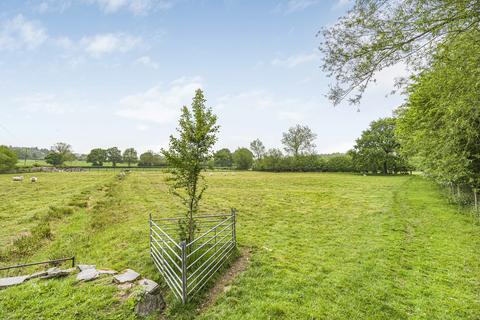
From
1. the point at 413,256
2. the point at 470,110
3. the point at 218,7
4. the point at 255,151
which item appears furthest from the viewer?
the point at 255,151

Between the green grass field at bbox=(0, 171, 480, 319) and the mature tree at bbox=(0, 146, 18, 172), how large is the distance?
59.5 meters

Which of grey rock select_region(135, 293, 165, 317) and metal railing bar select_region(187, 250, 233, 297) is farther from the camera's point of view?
metal railing bar select_region(187, 250, 233, 297)

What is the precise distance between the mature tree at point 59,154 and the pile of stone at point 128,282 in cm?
11533

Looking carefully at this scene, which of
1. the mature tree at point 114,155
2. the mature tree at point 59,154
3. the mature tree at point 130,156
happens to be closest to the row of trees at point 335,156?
the mature tree at point 130,156

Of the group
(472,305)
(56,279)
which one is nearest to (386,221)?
(472,305)

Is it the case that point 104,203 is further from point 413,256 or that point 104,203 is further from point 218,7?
point 413,256

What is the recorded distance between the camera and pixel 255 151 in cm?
9625

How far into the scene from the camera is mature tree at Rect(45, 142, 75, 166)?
3659 inches

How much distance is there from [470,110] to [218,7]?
48.3 feet

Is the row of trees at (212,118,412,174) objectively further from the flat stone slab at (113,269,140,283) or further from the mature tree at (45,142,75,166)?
the mature tree at (45,142,75,166)

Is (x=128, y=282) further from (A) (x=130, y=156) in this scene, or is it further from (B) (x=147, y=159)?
(A) (x=130, y=156)

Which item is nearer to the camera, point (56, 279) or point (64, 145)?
point (56, 279)

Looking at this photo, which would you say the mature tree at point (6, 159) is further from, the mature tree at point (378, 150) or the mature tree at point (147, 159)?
the mature tree at point (378, 150)

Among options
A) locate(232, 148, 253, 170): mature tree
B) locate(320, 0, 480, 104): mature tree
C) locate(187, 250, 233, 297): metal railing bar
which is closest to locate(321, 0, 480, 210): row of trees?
locate(320, 0, 480, 104): mature tree
